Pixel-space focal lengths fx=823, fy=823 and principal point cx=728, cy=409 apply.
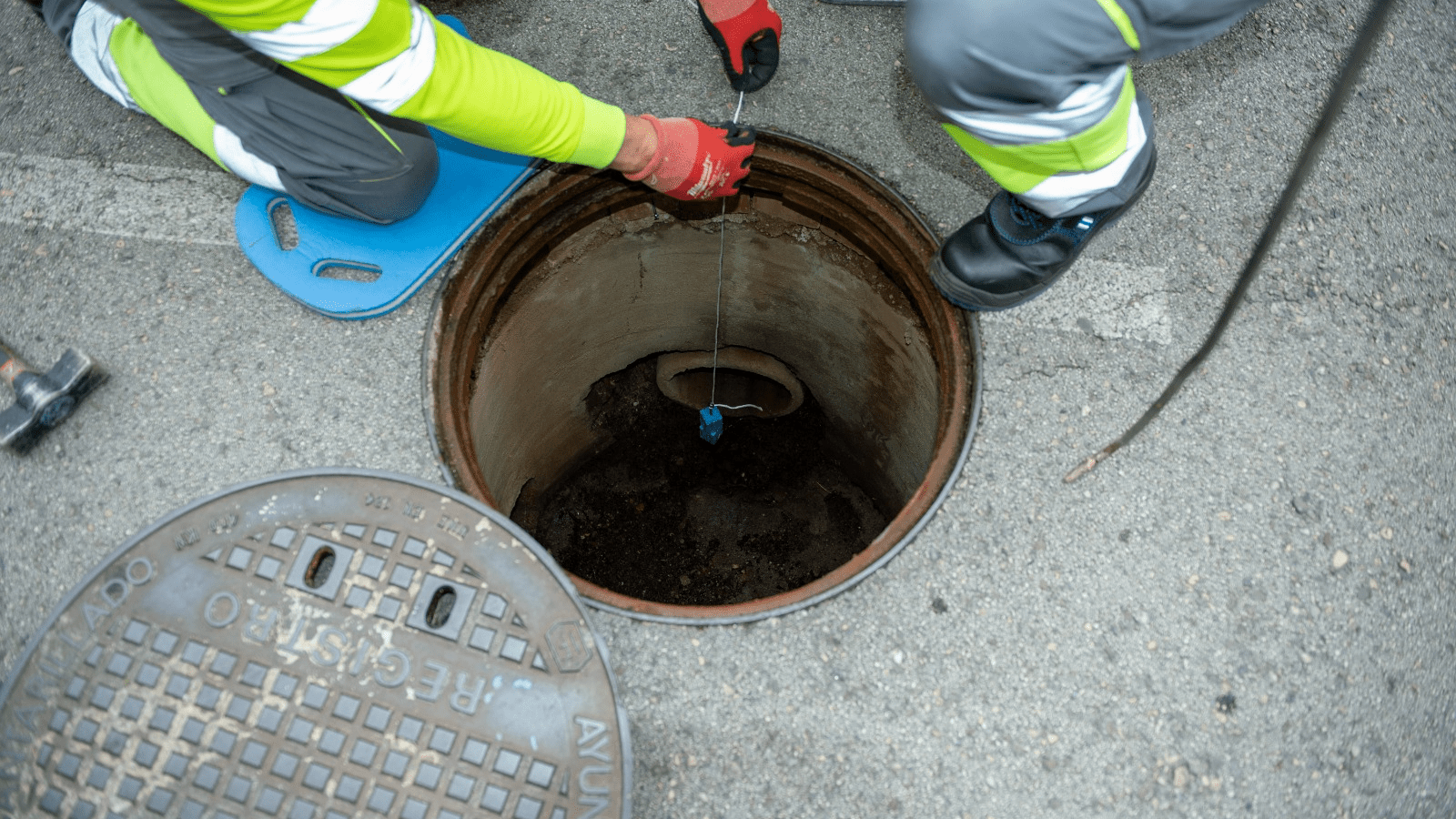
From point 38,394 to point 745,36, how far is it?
181 centimetres

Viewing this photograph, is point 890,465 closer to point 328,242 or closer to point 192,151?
point 328,242

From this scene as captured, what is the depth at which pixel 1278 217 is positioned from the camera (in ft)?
4.99

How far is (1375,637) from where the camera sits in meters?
1.73

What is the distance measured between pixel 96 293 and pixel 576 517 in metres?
2.09

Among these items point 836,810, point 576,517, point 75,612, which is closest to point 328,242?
point 75,612

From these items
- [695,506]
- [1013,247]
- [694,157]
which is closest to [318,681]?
[694,157]

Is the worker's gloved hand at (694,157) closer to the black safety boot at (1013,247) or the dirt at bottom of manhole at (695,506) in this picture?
the black safety boot at (1013,247)

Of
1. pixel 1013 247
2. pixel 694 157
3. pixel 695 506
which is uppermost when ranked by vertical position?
A: pixel 694 157

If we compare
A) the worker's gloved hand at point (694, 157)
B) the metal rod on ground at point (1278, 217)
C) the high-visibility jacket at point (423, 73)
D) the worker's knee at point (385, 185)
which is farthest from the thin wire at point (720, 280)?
the metal rod on ground at point (1278, 217)

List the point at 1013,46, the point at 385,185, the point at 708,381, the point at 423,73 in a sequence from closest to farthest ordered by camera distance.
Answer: the point at 1013,46 → the point at 423,73 → the point at 385,185 → the point at 708,381

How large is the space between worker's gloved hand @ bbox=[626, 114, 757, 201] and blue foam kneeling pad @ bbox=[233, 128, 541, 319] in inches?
15.0

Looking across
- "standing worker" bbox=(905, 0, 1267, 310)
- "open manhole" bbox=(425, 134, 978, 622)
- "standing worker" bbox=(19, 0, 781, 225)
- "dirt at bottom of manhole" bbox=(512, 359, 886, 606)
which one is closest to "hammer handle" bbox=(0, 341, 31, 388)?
"standing worker" bbox=(19, 0, 781, 225)

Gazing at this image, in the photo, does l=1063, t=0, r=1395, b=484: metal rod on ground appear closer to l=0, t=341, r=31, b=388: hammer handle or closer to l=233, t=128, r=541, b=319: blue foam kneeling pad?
l=233, t=128, r=541, b=319: blue foam kneeling pad

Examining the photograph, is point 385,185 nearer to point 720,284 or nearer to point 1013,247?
point 720,284
